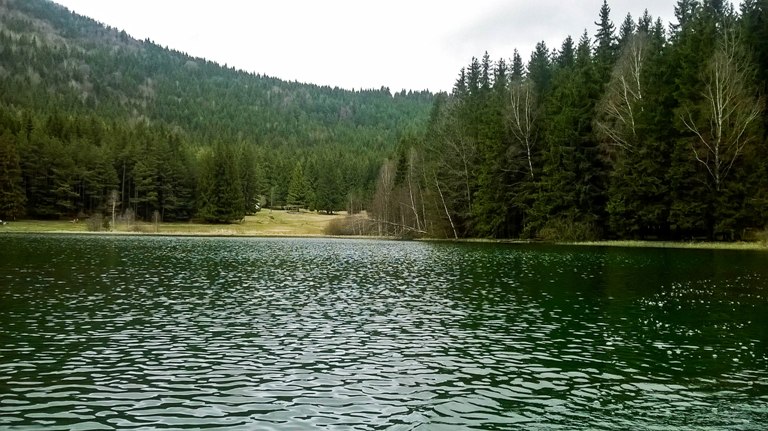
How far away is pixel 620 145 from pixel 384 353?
64.9 meters

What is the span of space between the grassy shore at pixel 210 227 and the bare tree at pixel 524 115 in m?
57.3

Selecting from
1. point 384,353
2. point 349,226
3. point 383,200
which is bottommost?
point 384,353

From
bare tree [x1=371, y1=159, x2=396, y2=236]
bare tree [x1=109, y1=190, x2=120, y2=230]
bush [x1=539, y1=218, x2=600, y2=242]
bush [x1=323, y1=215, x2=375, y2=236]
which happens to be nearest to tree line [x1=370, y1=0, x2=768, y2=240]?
bush [x1=539, y1=218, x2=600, y2=242]

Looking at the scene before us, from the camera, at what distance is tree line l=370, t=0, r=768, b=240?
67625 millimetres

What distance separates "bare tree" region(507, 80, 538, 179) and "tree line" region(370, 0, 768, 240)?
25 cm

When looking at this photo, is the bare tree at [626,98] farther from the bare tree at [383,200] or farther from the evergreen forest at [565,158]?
the bare tree at [383,200]

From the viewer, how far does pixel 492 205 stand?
92.8 m

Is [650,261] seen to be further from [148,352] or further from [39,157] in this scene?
[39,157]

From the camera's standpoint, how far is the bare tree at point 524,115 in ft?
294

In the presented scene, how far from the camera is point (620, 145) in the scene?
75312 mm

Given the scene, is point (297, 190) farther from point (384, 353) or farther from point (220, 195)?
point (384, 353)

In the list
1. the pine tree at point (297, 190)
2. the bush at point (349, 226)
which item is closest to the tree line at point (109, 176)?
the pine tree at point (297, 190)

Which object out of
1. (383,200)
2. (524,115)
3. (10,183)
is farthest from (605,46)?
(10,183)

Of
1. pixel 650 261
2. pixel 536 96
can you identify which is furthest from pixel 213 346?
pixel 536 96
